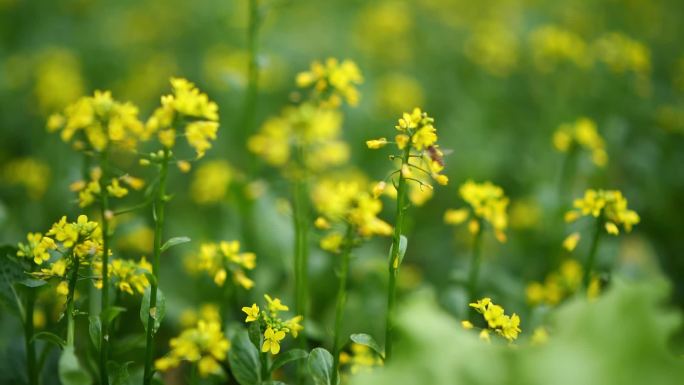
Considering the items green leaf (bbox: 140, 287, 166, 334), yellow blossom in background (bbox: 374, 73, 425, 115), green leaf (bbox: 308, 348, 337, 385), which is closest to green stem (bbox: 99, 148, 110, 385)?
green leaf (bbox: 140, 287, 166, 334)

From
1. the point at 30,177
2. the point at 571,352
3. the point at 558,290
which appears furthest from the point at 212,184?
the point at 571,352

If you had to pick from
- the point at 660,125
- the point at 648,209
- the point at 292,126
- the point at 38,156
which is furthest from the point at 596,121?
the point at 38,156

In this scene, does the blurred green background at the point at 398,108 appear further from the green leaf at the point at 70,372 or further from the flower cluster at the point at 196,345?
the green leaf at the point at 70,372

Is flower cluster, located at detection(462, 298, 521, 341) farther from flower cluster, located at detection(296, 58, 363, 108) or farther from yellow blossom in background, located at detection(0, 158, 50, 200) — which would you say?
yellow blossom in background, located at detection(0, 158, 50, 200)

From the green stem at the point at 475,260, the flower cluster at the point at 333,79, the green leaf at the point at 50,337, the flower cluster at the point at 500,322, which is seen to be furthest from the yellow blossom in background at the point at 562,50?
the green leaf at the point at 50,337

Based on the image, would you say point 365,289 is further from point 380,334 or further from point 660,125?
point 660,125
